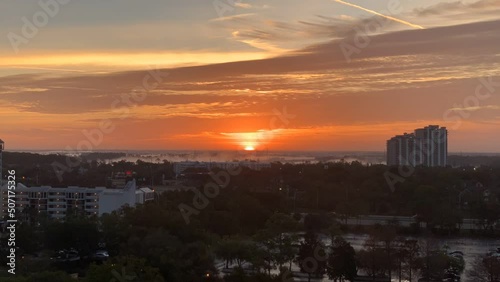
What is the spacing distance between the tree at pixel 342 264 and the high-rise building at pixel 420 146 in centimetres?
2080

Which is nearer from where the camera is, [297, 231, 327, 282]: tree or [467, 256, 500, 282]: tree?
[467, 256, 500, 282]: tree

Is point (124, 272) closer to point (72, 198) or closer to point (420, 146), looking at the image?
point (72, 198)

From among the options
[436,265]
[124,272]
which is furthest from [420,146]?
[124,272]

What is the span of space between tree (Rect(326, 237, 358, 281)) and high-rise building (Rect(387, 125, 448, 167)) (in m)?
20.8

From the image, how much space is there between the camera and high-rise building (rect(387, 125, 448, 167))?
28.5m

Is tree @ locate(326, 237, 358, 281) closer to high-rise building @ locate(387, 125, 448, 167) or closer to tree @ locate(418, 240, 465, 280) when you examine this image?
tree @ locate(418, 240, 465, 280)

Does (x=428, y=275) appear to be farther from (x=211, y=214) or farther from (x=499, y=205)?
(x=499, y=205)

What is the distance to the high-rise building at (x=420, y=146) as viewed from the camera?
28.5 metres

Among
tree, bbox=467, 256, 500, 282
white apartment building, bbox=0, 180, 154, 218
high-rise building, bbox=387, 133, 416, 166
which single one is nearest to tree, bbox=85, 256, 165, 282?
→ tree, bbox=467, 256, 500, 282

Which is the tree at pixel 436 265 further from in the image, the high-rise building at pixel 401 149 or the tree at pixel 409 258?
the high-rise building at pixel 401 149

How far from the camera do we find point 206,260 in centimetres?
Answer: 707
